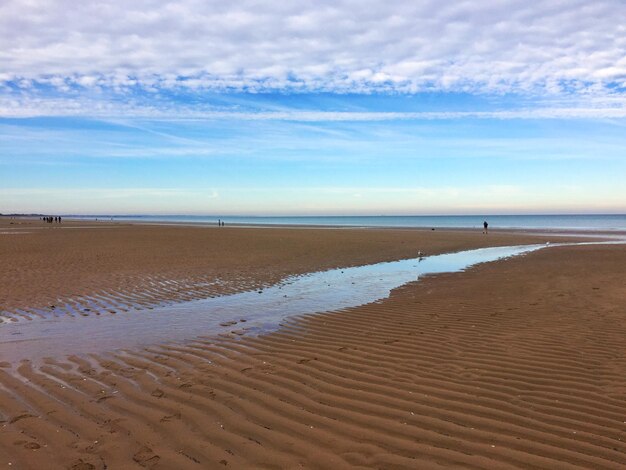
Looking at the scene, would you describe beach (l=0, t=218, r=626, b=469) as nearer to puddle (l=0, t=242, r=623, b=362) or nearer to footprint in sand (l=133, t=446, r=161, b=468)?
footprint in sand (l=133, t=446, r=161, b=468)

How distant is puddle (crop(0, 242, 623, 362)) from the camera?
8.08 meters

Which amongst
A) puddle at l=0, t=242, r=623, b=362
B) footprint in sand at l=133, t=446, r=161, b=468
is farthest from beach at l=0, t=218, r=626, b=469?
puddle at l=0, t=242, r=623, b=362

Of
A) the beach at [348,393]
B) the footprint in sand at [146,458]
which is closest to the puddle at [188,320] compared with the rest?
the beach at [348,393]

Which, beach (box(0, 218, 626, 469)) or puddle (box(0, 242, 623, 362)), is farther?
puddle (box(0, 242, 623, 362))

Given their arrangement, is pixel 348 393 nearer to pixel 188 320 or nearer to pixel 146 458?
pixel 146 458

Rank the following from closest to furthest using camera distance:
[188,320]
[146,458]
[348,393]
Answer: [146,458]
[348,393]
[188,320]

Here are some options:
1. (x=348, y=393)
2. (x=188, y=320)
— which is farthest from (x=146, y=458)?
(x=188, y=320)

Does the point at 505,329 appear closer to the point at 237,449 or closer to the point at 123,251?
the point at 237,449

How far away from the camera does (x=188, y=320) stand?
1016 centimetres

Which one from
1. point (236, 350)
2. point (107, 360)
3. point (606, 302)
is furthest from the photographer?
point (606, 302)

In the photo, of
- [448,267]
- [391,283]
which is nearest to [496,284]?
[391,283]

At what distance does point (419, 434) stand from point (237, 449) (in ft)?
Answer: 5.84

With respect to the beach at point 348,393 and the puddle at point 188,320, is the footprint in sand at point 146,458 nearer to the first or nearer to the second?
the beach at point 348,393

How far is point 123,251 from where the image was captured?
2628cm
